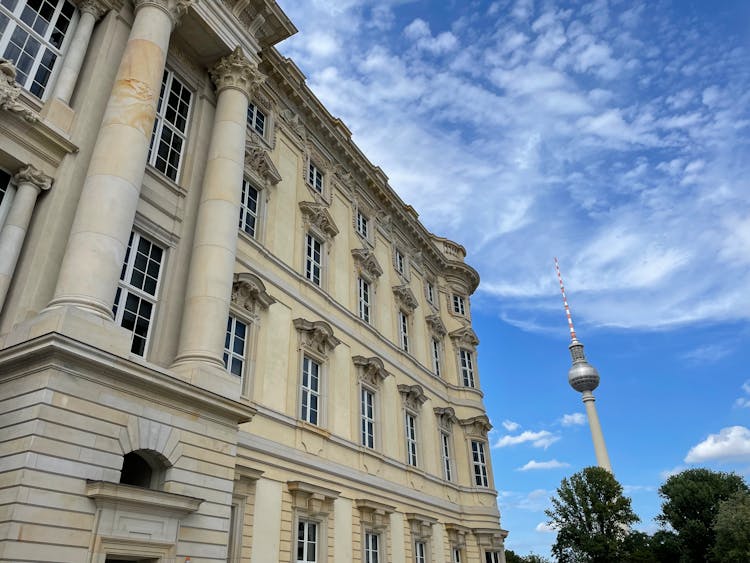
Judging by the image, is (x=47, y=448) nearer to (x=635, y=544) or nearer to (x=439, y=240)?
(x=439, y=240)

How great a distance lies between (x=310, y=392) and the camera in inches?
640

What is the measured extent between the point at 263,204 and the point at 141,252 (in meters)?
5.41

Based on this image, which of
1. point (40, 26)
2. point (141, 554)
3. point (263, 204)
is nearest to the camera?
point (141, 554)

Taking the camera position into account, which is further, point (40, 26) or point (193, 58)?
point (193, 58)

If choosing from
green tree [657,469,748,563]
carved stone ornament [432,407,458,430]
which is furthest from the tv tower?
carved stone ornament [432,407,458,430]

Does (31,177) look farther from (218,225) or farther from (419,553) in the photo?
(419,553)

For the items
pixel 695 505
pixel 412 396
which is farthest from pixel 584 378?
pixel 412 396

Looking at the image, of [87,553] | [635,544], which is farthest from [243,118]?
[635,544]

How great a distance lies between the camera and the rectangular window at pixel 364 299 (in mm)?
21105

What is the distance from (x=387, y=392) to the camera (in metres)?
20.6

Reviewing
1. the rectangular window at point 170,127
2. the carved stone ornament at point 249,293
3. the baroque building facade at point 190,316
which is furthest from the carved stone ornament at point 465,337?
the rectangular window at point 170,127

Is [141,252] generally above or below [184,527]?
above

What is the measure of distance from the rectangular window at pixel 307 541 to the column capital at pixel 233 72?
11563 millimetres

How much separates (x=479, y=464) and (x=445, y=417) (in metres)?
2.93
